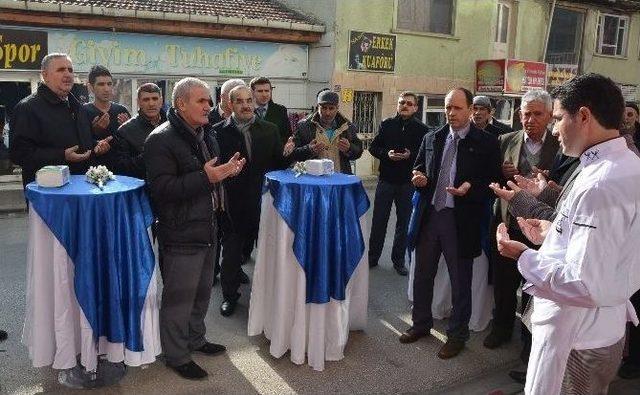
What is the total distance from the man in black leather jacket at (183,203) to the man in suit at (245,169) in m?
0.77

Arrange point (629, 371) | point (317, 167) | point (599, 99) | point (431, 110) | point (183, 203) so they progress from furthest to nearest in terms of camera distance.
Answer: point (431, 110), point (317, 167), point (629, 371), point (183, 203), point (599, 99)

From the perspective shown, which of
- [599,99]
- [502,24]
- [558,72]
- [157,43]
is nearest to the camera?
[599,99]

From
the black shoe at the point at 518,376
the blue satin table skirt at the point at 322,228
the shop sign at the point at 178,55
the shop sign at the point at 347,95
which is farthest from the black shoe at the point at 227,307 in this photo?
the shop sign at the point at 347,95

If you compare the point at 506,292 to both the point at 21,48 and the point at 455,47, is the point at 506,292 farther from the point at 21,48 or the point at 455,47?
the point at 455,47

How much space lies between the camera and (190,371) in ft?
11.9

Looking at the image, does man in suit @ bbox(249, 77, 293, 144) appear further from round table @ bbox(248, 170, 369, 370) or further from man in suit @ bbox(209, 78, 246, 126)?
round table @ bbox(248, 170, 369, 370)

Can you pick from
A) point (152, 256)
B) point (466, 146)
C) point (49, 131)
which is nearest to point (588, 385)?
point (466, 146)

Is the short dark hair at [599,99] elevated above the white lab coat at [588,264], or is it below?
above

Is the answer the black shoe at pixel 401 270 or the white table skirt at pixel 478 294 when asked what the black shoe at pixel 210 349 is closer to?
the white table skirt at pixel 478 294

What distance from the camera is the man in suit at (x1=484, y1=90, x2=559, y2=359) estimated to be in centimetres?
400

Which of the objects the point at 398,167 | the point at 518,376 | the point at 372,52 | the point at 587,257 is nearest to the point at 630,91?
the point at 372,52

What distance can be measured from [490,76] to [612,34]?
6.51 m

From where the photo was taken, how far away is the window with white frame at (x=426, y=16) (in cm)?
1447

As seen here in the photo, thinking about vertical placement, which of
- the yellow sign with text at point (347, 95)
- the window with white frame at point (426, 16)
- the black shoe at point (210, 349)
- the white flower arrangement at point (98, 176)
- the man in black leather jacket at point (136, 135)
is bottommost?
the black shoe at point (210, 349)
